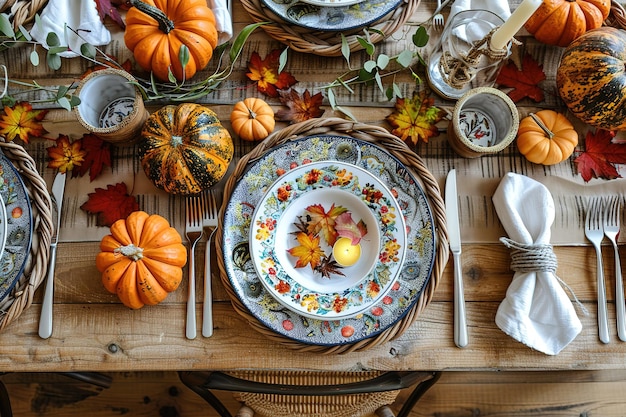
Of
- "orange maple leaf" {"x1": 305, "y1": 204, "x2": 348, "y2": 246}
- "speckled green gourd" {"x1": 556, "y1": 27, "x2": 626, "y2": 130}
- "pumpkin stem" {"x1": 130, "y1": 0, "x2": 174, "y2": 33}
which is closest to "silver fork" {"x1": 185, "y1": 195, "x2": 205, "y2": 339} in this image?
"orange maple leaf" {"x1": 305, "y1": 204, "x2": 348, "y2": 246}

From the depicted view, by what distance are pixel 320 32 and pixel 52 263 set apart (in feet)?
2.54

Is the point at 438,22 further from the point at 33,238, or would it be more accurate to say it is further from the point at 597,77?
the point at 33,238

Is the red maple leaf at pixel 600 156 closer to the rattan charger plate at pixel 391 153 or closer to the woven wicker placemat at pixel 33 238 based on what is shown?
the rattan charger plate at pixel 391 153

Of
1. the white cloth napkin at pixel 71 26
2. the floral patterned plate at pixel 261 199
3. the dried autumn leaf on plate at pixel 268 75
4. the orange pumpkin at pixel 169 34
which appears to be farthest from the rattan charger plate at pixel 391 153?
the white cloth napkin at pixel 71 26

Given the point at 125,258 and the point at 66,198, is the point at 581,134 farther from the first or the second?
the point at 66,198

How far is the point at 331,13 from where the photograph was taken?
114 centimetres

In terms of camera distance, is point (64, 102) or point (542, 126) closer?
point (64, 102)

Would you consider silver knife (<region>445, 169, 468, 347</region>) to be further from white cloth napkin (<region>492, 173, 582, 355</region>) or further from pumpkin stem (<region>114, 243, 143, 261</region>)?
pumpkin stem (<region>114, 243, 143, 261</region>)

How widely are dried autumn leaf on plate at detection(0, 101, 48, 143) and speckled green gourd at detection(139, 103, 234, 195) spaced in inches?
11.5

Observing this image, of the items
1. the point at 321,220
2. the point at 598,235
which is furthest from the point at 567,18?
the point at 321,220

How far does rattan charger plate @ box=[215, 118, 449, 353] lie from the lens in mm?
1020

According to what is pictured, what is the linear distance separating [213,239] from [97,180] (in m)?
0.30

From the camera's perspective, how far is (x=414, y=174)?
42.4 inches

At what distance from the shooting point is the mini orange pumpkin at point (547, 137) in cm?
109
